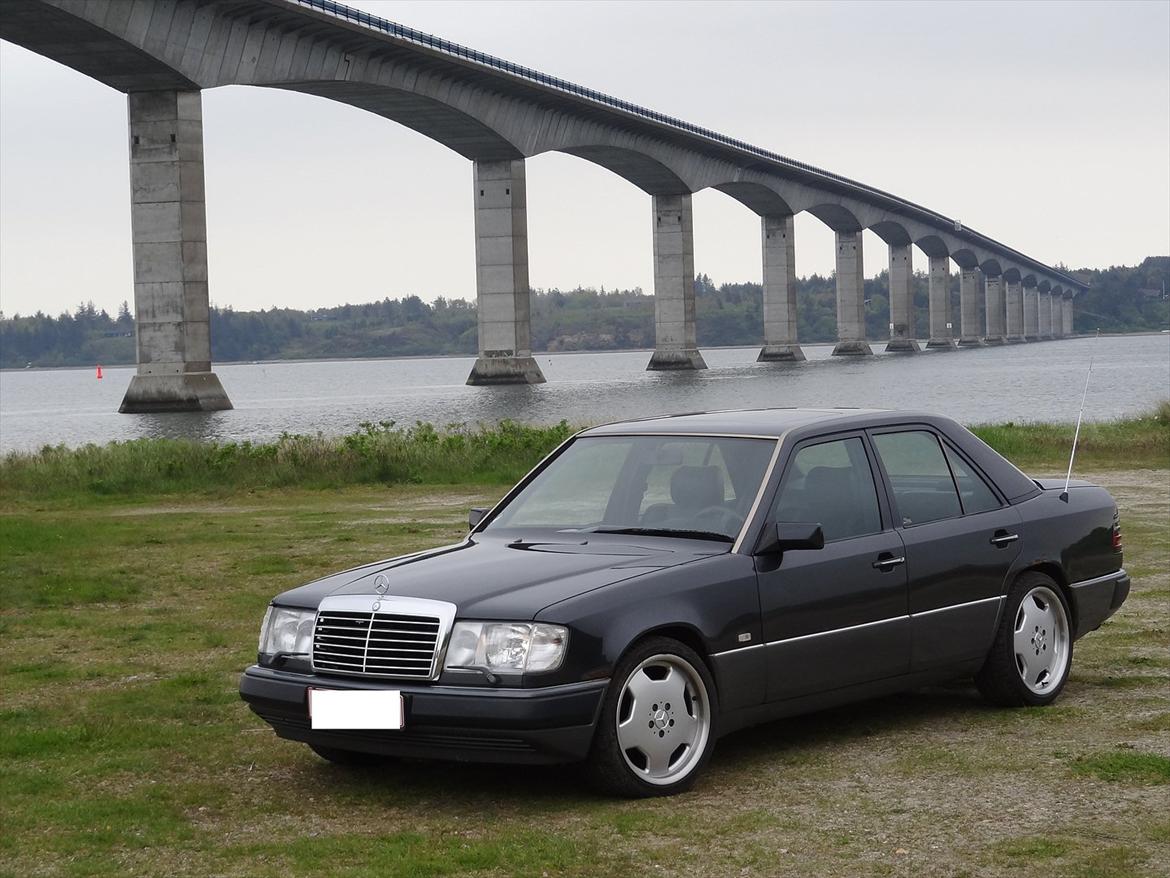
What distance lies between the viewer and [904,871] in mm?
5395

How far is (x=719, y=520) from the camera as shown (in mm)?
7027

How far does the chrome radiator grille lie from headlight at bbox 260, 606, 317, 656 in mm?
76

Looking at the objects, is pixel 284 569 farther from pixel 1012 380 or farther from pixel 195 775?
pixel 1012 380

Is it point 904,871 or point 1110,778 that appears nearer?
point 904,871

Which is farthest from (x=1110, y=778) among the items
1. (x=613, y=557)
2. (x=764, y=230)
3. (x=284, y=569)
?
(x=764, y=230)

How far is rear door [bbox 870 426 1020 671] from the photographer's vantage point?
748cm

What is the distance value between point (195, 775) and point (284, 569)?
21.8 feet

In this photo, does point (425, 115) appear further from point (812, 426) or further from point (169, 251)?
point (812, 426)

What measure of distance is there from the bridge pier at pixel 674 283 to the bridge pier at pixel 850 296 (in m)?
29.6

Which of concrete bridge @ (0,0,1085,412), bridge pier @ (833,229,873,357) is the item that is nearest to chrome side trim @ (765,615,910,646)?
concrete bridge @ (0,0,1085,412)

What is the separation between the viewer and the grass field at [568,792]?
5.57 metres

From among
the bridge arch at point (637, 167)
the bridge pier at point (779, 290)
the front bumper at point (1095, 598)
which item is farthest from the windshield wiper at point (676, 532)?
the bridge pier at point (779, 290)

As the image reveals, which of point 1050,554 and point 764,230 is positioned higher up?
point 764,230

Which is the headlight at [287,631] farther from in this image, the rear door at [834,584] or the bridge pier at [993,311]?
the bridge pier at [993,311]
